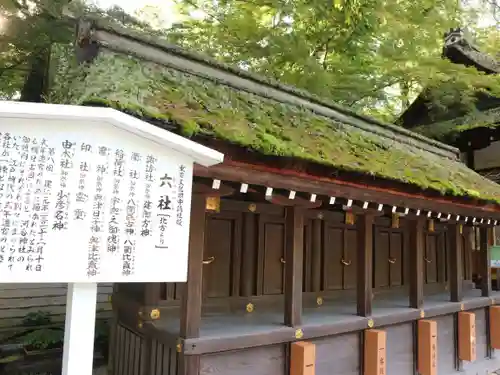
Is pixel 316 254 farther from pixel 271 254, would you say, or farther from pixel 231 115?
pixel 231 115

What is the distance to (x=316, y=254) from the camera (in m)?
5.57

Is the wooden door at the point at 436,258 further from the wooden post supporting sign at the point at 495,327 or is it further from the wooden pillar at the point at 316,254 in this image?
the wooden pillar at the point at 316,254

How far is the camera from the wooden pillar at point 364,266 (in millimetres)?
4781

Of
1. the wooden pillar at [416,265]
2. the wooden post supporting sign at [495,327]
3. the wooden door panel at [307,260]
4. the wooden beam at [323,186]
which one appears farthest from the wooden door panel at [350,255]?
the wooden post supporting sign at [495,327]

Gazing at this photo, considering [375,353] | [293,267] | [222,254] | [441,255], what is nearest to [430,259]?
[441,255]

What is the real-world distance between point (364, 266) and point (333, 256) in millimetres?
982

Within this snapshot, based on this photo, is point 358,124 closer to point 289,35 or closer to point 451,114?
point 289,35

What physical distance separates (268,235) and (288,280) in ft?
3.42

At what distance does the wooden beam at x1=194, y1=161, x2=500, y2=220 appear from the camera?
319 centimetres

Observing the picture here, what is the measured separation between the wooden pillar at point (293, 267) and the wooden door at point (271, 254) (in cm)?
87

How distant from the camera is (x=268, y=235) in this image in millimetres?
5008

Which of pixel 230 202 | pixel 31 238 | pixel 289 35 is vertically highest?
pixel 289 35

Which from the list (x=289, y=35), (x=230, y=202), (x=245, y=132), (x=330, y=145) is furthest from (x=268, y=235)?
(x=289, y=35)

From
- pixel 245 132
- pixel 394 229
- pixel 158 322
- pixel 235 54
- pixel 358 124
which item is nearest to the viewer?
pixel 245 132
